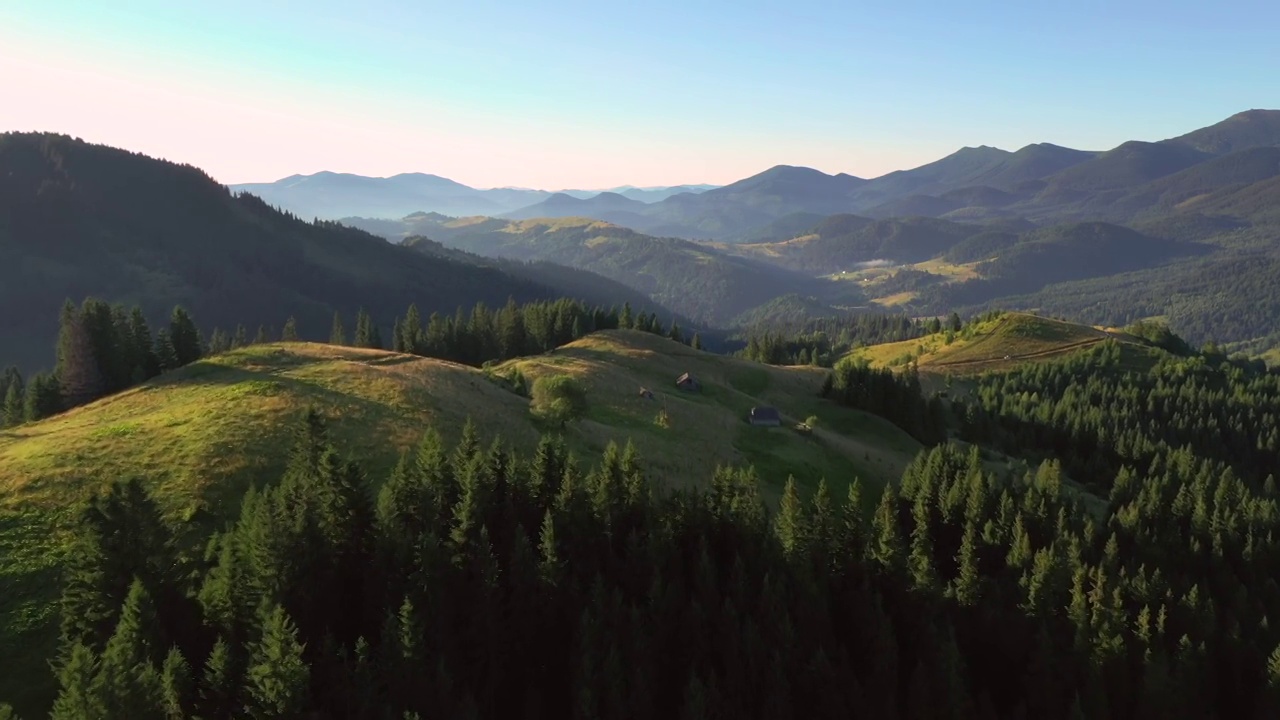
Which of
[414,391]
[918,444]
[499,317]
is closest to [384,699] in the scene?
[414,391]

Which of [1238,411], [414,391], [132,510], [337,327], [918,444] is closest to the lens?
[132,510]

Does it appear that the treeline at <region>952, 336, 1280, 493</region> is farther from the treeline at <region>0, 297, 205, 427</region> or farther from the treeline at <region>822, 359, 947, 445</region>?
the treeline at <region>0, 297, 205, 427</region>

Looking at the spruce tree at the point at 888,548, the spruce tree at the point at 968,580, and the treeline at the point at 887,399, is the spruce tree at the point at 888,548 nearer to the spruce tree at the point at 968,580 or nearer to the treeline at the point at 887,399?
the spruce tree at the point at 968,580

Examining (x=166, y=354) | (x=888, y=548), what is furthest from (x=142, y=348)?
(x=888, y=548)

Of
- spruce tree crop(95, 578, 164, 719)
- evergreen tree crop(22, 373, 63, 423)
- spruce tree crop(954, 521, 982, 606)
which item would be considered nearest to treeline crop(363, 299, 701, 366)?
evergreen tree crop(22, 373, 63, 423)

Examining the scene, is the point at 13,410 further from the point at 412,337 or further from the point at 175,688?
the point at 175,688

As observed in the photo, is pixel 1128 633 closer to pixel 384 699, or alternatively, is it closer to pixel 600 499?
pixel 600 499
